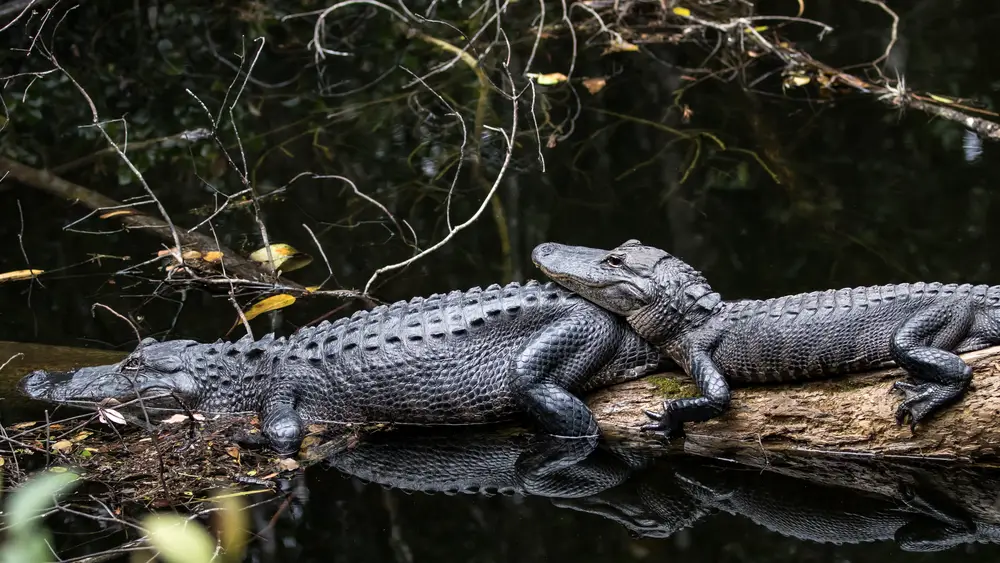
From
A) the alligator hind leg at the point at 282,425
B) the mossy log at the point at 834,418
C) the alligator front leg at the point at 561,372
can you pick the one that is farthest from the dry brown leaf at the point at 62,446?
the mossy log at the point at 834,418

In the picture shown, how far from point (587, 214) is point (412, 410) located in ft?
10.3

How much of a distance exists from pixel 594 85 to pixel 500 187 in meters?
2.68

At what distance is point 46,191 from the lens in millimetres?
8867

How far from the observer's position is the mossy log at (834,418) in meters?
4.39

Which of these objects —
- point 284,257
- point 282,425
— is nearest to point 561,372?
point 282,425

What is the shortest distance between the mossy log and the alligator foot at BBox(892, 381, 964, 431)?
0.05 meters

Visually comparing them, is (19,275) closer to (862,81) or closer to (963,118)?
(963,118)

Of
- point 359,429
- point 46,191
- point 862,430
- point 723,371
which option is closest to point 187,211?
point 46,191

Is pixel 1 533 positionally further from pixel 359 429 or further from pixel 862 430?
pixel 862 430

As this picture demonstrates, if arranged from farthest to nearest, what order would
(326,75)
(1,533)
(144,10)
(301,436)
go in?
1. (144,10)
2. (326,75)
3. (301,436)
4. (1,533)

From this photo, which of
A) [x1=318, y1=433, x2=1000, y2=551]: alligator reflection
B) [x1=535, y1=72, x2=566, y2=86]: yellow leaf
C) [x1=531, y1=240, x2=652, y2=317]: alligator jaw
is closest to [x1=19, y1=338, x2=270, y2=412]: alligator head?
[x1=318, y1=433, x2=1000, y2=551]: alligator reflection

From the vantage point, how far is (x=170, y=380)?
5367 mm

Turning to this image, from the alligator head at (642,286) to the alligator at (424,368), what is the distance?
0.09 meters

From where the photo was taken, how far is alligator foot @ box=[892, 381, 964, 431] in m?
4.33
